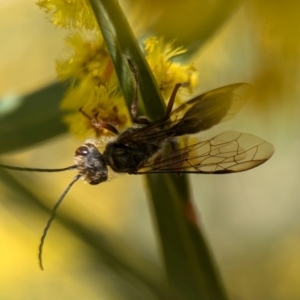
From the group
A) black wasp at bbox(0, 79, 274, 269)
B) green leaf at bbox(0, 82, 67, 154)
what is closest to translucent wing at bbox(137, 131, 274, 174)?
black wasp at bbox(0, 79, 274, 269)

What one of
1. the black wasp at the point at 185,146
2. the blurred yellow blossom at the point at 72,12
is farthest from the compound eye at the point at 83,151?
the blurred yellow blossom at the point at 72,12

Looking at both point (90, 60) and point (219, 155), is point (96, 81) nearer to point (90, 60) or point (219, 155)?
point (90, 60)

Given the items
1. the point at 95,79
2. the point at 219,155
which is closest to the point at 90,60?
the point at 95,79

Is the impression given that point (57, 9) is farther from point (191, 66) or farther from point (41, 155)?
point (41, 155)

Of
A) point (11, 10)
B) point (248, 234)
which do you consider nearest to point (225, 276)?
point (248, 234)

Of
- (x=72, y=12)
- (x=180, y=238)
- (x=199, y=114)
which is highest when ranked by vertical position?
(x=72, y=12)

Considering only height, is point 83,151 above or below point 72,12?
below
